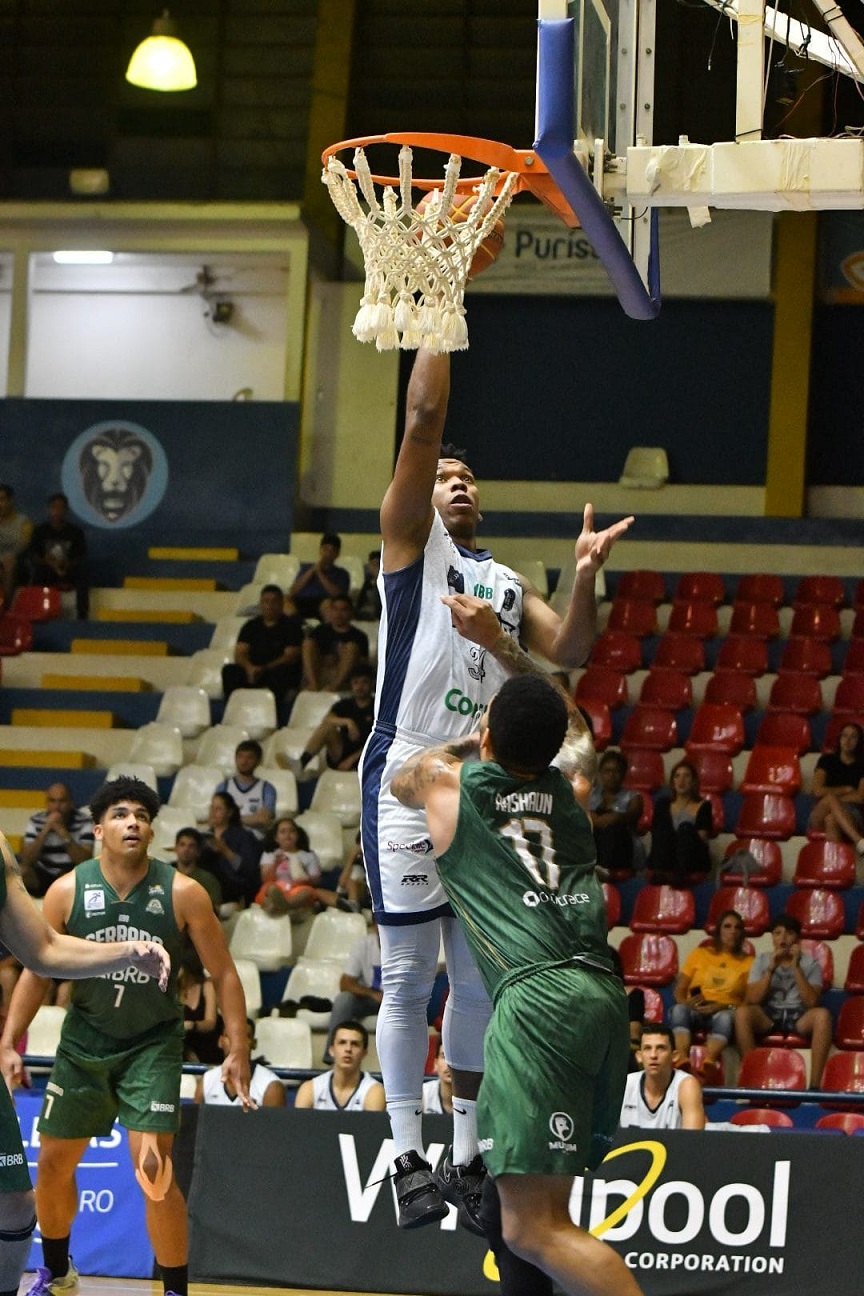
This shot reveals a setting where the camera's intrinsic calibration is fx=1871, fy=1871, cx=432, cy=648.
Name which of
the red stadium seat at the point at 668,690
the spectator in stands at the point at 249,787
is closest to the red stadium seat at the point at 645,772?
the red stadium seat at the point at 668,690

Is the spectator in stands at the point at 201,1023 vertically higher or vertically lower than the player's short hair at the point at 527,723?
lower

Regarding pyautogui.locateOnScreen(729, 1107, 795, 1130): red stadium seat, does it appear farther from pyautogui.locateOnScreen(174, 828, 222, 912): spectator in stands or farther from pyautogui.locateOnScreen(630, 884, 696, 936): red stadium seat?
pyautogui.locateOnScreen(174, 828, 222, 912): spectator in stands

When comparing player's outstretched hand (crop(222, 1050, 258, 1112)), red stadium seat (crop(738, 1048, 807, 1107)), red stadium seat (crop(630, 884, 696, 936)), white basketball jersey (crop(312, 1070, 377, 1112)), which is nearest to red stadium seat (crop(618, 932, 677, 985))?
red stadium seat (crop(630, 884, 696, 936))

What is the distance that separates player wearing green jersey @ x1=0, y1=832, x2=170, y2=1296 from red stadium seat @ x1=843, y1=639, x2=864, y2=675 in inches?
443

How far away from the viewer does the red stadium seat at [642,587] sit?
707 inches

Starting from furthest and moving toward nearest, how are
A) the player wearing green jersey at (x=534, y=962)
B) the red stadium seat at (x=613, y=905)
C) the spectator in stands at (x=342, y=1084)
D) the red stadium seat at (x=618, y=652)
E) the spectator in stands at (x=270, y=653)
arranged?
the red stadium seat at (x=618, y=652) → the spectator in stands at (x=270, y=653) → the red stadium seat at (x=613, y=905) → the spectator in stands at (x=342, y=1084) → the player wearing green jersey at (x=534, y=962)

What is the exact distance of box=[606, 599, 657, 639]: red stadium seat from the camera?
1748 centimetres

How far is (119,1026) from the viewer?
7.75 m

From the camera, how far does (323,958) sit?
1334 centimetres

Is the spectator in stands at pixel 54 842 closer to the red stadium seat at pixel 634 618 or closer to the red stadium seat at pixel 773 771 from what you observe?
the red stadium seat at pixel 773 771

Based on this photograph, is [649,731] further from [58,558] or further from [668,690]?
[58,558]

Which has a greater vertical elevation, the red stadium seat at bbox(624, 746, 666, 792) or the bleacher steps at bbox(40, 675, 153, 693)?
the bleacher steps at bbox(40, 675, 153, 693)

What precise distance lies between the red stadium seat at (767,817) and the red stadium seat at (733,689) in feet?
5.17

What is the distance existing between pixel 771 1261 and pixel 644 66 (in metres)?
5.54
